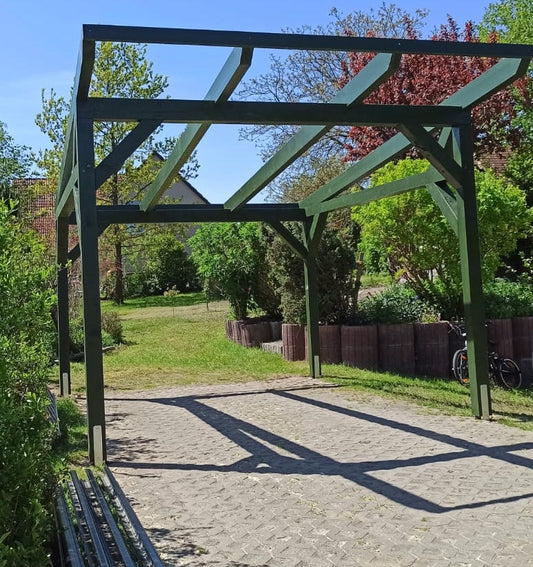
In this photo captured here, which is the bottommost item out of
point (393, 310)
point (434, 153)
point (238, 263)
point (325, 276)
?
point (393, 310)

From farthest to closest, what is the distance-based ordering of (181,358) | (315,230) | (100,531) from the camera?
(181,358) → (315,230) → (100,531)

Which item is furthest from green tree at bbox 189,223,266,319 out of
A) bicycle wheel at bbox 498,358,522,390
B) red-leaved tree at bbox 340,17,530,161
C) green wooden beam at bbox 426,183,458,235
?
green wooden beam at bbox 426,183,458,235

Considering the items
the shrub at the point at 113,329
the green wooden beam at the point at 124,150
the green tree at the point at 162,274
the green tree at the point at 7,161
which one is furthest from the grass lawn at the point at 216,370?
the green tree at the point at 162,274

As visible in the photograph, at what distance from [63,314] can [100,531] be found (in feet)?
24.6

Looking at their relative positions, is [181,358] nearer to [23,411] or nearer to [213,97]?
[213,97]

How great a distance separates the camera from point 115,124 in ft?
79.4

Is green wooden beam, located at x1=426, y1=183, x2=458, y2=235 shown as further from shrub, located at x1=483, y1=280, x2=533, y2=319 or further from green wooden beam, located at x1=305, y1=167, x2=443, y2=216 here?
shrub, located at x1=483, y1=280, x2=533, y2=319

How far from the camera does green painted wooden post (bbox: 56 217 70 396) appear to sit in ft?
34.9

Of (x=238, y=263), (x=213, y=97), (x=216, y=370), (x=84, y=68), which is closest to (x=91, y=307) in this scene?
(x=84, y=68)

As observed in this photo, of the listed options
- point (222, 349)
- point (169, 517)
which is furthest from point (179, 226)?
point (169, 517)

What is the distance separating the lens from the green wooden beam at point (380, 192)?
25.6ft

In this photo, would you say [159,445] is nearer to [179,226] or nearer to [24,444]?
[24,444]

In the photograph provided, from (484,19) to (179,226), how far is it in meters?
13.1

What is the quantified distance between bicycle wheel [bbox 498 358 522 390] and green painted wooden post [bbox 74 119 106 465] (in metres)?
5.85
